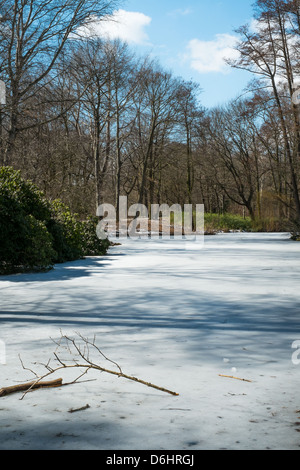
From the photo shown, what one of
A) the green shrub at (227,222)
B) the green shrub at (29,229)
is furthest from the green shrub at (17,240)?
the green shrub at (227,222)

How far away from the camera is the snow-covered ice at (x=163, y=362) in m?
1.98

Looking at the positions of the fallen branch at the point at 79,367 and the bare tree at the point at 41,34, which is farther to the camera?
the bare tree at the point at 41,34

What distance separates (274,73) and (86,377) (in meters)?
19.2

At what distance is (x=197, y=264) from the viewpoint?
31.0ft

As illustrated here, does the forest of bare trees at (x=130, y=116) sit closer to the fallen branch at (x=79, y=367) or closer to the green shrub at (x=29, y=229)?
the green shrub at (x=29, y=229)

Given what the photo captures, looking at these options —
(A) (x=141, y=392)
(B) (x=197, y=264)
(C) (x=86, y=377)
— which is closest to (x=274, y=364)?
(A) (x=141, y=392)

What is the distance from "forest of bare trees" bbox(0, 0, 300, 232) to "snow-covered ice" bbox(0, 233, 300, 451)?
6.68 metres

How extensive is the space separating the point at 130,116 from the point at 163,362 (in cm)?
2459

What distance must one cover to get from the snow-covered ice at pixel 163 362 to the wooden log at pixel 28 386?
0.04m

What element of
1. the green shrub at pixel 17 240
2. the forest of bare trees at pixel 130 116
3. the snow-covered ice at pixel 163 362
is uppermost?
the forest of bare trees at pixel 130 116

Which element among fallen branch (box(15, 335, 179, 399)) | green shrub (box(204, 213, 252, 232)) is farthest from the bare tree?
green shrub (box(204, 213, 252, 232))

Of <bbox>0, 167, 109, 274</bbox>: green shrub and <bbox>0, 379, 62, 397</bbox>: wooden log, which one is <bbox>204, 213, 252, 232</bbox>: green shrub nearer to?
<bbox>0, 167, 109, 274</bbox>: green shrub

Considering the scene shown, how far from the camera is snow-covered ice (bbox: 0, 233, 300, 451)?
1.98 m
